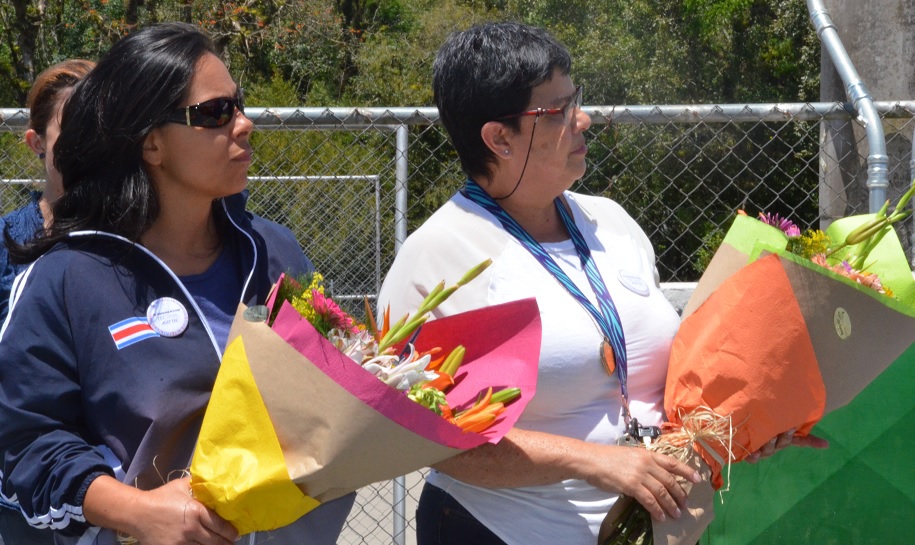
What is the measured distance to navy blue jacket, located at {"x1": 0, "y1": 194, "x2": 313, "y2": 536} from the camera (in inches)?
74.0

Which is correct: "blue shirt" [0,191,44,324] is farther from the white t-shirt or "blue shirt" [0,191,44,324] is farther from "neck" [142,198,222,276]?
the white t-shirt

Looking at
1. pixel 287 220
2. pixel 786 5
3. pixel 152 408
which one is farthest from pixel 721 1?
pixel 152 408

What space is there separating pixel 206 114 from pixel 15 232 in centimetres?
99

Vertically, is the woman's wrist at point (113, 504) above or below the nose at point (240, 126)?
below

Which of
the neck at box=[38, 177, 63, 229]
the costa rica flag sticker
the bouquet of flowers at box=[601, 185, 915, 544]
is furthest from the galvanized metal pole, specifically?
the neck at box=[38, 177, 63, 229]

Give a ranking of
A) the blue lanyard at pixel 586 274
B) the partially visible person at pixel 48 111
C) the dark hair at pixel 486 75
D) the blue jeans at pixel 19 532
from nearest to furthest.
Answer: the blue jeans at pixel 19 532 → the blue lanyard at pixel 586 274 → the dark hair at pixel 486 75 → the partially visible person at pixel 48 111

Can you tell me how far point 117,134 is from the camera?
205 centimetres

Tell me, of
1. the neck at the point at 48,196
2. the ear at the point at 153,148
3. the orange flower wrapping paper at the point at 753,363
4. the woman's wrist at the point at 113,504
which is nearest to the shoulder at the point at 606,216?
the orange flower wrapping paper at the point at 753,363

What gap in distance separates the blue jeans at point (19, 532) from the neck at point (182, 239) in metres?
0.62

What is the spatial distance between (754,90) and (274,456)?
1442cm

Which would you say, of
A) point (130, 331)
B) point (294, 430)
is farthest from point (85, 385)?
point (294, 430)

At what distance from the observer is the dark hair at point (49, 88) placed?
10.5 ft

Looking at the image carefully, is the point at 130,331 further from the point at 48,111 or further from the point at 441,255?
the point at 48,111

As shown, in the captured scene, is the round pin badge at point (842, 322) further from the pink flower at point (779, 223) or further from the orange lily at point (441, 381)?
the orange lily at point (441, 381)
